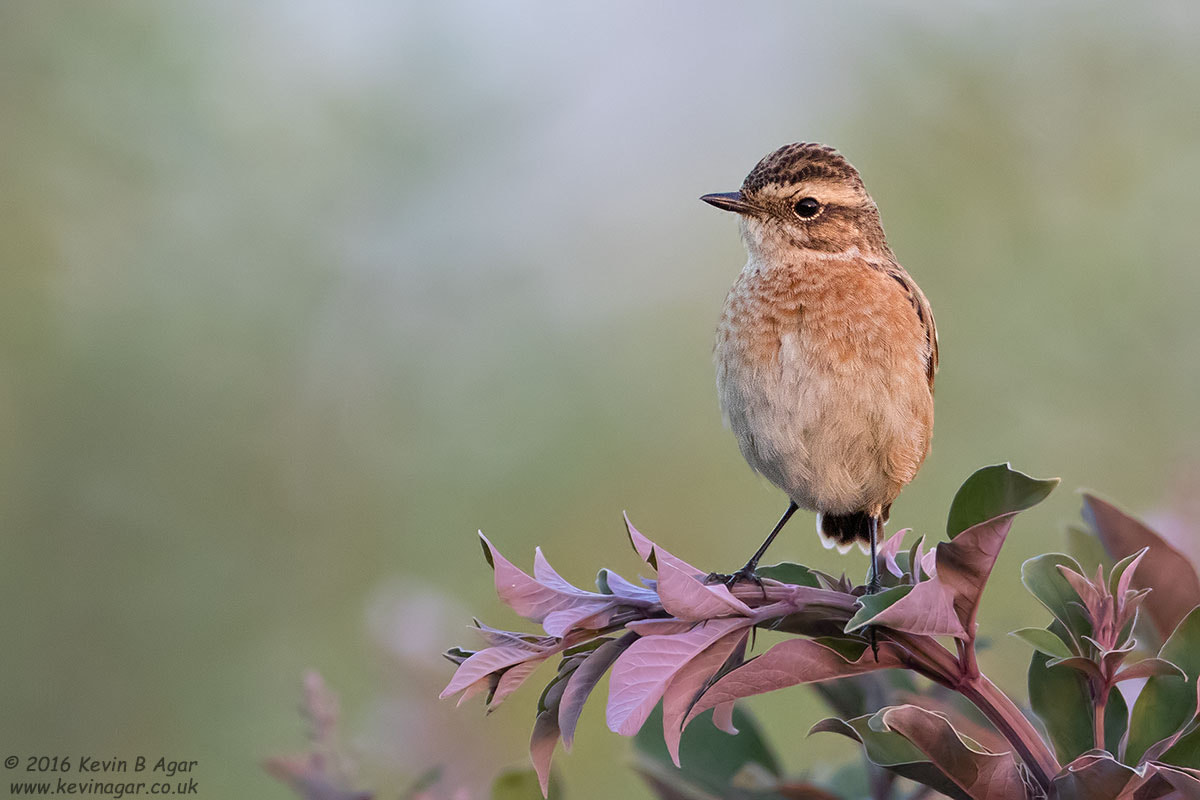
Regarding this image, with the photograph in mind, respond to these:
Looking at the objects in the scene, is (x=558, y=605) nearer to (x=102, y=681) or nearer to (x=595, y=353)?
(x=102, y=681)

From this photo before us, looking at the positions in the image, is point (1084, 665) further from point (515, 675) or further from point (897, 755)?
point (515, 675)

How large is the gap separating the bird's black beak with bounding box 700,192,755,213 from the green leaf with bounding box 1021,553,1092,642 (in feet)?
6.83

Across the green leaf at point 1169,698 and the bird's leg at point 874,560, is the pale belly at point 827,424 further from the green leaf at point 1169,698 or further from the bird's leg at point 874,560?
the green leaf at point 1169,698

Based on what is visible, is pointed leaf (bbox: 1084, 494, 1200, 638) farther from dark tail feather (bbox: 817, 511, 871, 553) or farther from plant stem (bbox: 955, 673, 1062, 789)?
dark tail feather (bbox: 817, 511, 871, 553)

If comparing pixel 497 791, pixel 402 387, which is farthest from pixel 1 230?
pixel 497 791

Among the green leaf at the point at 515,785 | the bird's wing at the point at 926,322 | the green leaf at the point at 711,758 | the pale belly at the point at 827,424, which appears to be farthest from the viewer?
the bird's wing at the point at 926,322

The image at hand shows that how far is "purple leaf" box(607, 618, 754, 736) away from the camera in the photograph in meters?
1.52

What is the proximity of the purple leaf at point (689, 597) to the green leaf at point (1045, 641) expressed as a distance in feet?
1.44

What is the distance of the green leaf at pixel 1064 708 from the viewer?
185cm

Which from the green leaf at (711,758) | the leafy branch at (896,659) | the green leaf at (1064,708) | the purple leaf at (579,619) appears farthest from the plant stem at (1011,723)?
the green leaf at (711,758)

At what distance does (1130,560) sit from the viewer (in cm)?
178

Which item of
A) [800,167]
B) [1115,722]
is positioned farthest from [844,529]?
[1115,722]

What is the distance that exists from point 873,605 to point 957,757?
0.22m

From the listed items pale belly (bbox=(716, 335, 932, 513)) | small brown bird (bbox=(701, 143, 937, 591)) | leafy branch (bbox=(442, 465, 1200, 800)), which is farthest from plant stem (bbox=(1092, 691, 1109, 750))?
pale belly (bbox=(716, 335, 932, 513))
